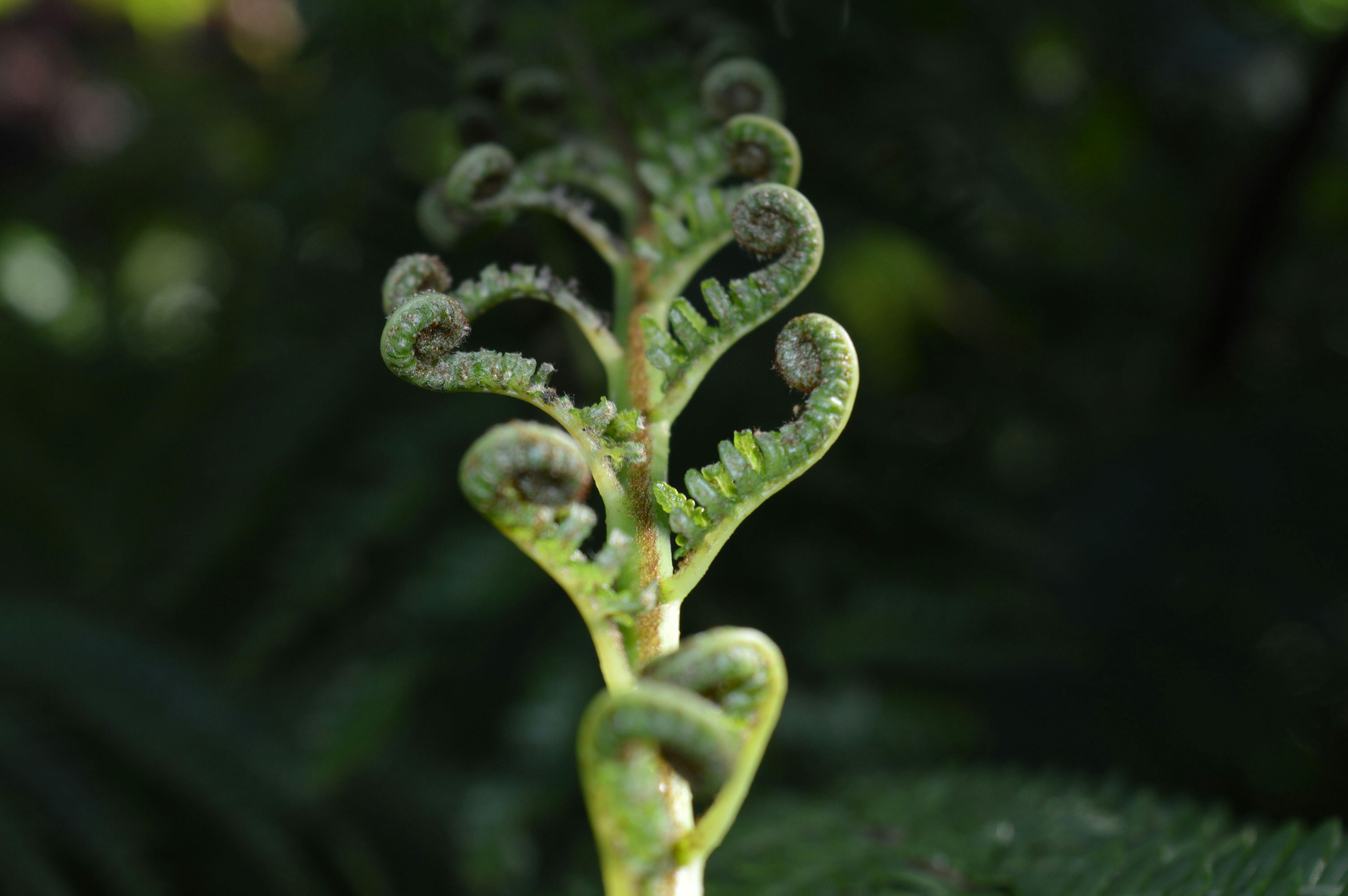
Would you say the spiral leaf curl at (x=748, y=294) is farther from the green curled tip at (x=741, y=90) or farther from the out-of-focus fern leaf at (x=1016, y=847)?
the out-of-focus fern leaf at (x=1016, y=847)

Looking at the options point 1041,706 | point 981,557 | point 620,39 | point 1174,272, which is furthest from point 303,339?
point 1174,272

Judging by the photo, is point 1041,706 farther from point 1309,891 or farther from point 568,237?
point 568,237

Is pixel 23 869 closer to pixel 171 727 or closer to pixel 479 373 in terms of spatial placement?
pixel 171 727

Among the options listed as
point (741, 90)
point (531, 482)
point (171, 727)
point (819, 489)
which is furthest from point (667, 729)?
point (171, 727)

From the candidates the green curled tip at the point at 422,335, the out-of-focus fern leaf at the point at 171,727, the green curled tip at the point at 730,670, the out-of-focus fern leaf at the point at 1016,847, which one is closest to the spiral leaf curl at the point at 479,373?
the green curled tip at the point at 422,335

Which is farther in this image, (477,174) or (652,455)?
(477,174)

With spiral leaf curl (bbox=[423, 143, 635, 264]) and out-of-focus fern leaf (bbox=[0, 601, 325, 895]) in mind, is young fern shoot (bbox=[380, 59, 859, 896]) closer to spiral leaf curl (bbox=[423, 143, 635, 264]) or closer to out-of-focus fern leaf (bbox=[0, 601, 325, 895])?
spiral leaf curl (bbox=[423, 143, 635, 264])

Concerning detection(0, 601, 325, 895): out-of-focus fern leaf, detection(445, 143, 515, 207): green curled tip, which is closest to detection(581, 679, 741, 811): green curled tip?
detection(445, 143, 515, 207): green curled tip
